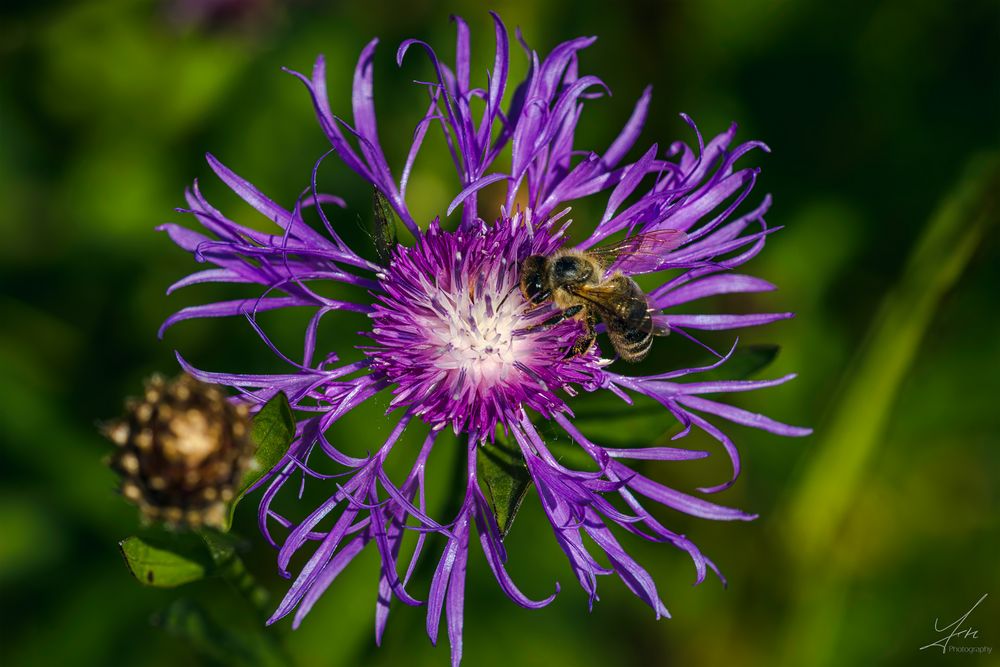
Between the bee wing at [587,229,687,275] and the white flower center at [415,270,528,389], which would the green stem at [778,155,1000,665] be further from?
the white flower center at [415,270,528,389]

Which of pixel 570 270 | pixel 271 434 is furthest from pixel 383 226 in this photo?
pixel 271 434

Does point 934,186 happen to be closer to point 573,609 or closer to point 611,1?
point 611,1

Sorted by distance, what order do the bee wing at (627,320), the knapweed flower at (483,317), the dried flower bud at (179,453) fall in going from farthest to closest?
the bee wing at (627,320) < the knapweed flower at (483,317) < the dried flower bud at (179,453)

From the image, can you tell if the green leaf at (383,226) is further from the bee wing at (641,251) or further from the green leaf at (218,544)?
the green leaf at (218,544)

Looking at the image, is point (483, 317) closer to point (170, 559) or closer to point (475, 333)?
point (475, 333)
